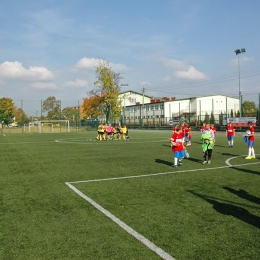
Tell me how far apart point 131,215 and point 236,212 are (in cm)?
211

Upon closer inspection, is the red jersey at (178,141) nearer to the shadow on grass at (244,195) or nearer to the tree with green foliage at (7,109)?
the shadow on grass at (244,195)

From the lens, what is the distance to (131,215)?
618 cm

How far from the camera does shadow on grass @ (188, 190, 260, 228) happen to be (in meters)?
5.80

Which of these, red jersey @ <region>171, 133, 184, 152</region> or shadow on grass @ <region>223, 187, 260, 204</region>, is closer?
shadow on grass @ <region>223, 187, 260, 204</region>

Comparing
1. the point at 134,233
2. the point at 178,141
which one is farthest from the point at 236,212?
the point at 178,141

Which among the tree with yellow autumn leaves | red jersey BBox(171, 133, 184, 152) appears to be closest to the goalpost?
the tree with yellow autumn leaves

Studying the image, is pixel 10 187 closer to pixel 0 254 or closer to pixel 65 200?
pixel 65 200

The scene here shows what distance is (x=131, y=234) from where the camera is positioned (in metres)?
5.16

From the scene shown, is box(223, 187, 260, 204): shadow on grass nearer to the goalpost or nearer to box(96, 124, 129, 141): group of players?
box(96, 124, 129, 141): group of players

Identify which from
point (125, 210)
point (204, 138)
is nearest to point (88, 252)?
point (125, 210)

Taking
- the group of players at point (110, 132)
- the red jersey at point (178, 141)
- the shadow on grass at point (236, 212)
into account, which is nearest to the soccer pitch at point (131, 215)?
the shadow on grass at point (236, 212)

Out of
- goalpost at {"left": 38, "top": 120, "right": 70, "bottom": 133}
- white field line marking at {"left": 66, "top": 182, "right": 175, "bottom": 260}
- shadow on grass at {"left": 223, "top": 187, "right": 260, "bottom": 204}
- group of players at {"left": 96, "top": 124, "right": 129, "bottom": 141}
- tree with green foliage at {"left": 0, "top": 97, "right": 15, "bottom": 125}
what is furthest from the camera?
tree with green foliage at {"left": 0, "top": 97, "right": 15, "bottom": 125}

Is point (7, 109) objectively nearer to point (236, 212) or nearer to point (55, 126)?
point (55, 126)

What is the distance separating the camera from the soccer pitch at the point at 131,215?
458 centimetres
